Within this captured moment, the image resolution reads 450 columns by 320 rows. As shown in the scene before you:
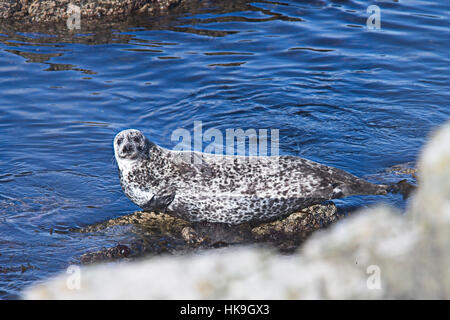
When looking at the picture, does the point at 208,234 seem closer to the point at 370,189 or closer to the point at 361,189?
the point at 361,189

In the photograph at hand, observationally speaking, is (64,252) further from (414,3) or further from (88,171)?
(414,3)

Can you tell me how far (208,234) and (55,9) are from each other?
10.3 metres

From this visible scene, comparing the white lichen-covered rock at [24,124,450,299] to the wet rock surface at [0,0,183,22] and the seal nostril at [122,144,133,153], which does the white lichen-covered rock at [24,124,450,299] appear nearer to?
the seal nostril at [122,144,133,153]

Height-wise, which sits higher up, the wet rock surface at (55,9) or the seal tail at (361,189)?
the wet rock surface at (55,9)

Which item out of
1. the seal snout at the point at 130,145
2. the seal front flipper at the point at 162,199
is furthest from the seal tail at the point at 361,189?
the seal snout at the point at 130,145

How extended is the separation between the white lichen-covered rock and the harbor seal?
11.5 ft

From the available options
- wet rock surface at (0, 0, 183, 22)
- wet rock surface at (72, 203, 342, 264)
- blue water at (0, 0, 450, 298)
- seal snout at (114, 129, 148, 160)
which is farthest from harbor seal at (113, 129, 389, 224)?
wet rock surface at (0, 0, 183, 22)

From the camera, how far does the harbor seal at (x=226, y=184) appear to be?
7.51 metres

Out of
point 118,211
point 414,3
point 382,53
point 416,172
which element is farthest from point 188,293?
point 414,3

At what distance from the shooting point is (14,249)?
291 inches

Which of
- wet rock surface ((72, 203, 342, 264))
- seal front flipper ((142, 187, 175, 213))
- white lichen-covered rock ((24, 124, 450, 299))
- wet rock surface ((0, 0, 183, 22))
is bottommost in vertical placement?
wet rock surface ((72, 203, 342, 264))

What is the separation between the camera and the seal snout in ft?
25.1

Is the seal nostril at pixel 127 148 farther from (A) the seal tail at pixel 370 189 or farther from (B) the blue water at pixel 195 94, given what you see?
(A) the seal tail at pixel 370 189

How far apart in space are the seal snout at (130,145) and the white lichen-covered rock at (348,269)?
3754 millimetres
